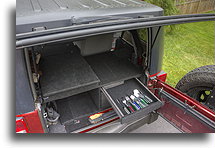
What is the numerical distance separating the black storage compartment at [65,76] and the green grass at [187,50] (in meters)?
2.48

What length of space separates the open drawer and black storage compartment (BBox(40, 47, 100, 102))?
284 millimetres

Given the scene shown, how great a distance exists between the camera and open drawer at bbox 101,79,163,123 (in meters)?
1.91

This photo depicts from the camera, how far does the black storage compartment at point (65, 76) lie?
6.64ft

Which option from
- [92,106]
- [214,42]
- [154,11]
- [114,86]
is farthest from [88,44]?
[214,42]

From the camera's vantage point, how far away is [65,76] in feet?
7.44

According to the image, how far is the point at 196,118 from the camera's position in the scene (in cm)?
175

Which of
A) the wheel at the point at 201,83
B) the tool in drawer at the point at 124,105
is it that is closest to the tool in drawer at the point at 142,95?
the tool in drawer at the point at 124,105

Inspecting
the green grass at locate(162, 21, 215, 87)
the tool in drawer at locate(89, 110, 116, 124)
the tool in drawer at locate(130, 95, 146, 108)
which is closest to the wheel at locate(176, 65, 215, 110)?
the tool in drawer at locate(130, 95, 146, 108)

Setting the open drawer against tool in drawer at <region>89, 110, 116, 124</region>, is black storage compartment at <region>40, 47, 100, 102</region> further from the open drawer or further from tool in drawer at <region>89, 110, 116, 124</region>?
tool in drawer at <region>89, 110, 116, 124</region>

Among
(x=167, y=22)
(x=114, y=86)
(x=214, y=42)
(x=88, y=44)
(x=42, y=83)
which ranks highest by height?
(x=167, y=22)

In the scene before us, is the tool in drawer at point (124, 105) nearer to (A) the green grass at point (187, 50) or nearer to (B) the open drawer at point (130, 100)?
(B) the open drawer at point (130, 100)

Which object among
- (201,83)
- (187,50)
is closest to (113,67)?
(201,83)

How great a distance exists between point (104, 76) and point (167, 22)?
50.5 inches

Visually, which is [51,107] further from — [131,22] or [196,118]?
[196,118]
